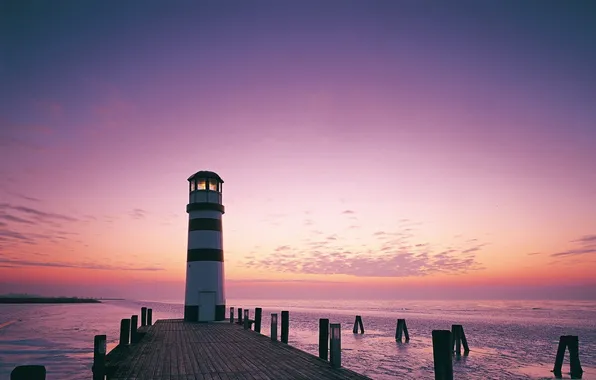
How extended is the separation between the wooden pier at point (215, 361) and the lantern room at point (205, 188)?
10306 millimetres

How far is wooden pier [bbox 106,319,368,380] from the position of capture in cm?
1000

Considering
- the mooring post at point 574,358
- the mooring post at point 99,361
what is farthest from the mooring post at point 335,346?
the mooring post at point 574,358

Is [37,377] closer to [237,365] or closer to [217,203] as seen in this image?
[237,365]

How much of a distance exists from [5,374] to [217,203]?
12933 millimetres

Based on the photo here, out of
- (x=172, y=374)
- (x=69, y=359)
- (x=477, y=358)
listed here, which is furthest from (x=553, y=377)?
(x=69, y=359)

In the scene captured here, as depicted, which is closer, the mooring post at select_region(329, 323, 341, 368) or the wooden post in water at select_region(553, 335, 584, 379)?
the mooring post at select_region(329, 323, 341, 368)

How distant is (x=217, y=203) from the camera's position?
86.4 ft

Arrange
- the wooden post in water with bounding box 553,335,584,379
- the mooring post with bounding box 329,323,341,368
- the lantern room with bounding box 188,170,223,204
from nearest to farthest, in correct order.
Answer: the mooring post with bounding box 329,323,341,368 → the wooden post in water with bounding box 553,335,584,379 → the lantern room with bounding box 188,170,223,204

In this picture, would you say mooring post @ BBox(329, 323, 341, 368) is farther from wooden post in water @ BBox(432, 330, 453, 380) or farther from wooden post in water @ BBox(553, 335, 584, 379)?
wooden post in water @ BBox(553, 335, 584, 379)

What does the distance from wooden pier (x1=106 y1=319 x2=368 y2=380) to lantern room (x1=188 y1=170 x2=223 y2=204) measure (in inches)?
406

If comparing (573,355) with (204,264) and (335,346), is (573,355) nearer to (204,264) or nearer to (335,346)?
(335,346)

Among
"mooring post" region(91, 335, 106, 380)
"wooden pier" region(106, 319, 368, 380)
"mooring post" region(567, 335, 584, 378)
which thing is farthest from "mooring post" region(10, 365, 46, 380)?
"mooring post" region(567, 335, 584, 378)

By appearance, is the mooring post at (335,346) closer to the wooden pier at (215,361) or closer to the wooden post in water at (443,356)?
the wooden pier at (215,361)

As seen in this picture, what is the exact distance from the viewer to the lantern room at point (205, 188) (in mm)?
26172
